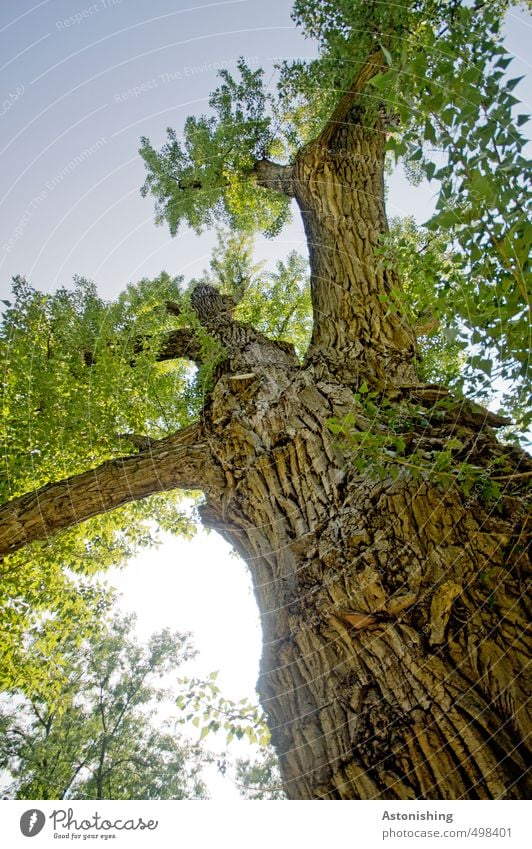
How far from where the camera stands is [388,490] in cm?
216

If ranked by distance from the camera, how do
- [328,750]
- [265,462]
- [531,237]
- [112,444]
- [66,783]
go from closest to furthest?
[531,237] → [328,750] → [265,462] → [112,444] → [66,783]

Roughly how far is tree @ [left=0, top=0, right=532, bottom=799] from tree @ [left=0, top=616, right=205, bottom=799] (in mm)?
5229

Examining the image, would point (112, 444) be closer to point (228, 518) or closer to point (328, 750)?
point (228, 518)

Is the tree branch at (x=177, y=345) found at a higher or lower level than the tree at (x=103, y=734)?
higher

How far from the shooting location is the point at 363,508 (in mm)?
2195

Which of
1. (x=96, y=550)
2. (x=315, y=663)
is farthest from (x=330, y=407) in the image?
(x=96, y=550)

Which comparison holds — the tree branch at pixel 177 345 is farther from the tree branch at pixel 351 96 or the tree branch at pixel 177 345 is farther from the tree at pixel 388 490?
the tree branch at pixel 351 96

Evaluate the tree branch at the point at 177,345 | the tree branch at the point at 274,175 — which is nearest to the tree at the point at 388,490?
the tree branch at the point at 177,345

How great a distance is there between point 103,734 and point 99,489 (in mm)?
6741

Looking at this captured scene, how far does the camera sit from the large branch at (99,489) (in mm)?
3250

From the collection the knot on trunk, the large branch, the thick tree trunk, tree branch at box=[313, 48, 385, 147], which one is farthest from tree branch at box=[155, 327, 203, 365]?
the thick tree trunk

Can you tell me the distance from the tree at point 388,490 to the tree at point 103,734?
17.2ft

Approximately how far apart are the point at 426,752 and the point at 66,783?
7.87 metres

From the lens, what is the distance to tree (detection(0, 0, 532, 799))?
4.91ft
